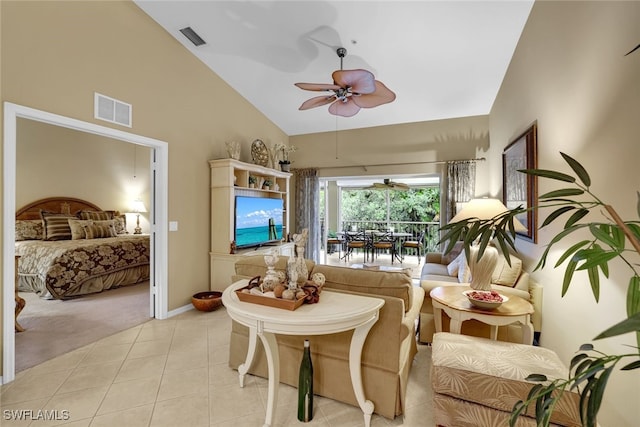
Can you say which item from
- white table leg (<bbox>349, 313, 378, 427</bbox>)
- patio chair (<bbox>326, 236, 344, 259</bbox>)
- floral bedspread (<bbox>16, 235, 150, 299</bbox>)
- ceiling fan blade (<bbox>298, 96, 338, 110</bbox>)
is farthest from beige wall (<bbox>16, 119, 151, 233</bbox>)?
white table leg (<bbox>349, 313, 378, 427</bbox>)

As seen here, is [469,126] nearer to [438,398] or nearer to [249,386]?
[438,398]

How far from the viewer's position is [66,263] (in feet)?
13.2

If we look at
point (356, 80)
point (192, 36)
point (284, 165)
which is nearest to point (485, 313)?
point (356, 80)

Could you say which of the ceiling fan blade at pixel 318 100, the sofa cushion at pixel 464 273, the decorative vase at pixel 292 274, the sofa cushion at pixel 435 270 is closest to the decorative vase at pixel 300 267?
the decorative vase at pixel 292 274

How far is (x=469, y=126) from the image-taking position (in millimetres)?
4910

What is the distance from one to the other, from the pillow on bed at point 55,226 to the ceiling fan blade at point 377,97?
215 inches

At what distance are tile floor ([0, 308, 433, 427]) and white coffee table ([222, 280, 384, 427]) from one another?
29 cm

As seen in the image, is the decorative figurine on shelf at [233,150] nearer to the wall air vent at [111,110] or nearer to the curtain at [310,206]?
the wall air vent at [111,110]

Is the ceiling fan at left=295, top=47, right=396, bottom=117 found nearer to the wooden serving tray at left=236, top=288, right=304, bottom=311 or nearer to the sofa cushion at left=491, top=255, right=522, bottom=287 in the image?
the wooden serving tray at left=236, top=288, right=304, bottom=311

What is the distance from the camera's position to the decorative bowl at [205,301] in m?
3.60

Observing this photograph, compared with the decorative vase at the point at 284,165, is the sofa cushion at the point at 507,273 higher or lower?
lower

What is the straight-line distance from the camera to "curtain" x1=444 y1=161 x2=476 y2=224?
4.85 meters

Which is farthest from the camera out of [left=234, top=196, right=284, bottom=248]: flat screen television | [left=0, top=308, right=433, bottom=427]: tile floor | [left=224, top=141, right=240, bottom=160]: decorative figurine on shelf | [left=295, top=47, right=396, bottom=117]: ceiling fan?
[left=234, top=196, right=284, bottom=248]: flat screen television

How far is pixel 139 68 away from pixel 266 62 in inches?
60.1
